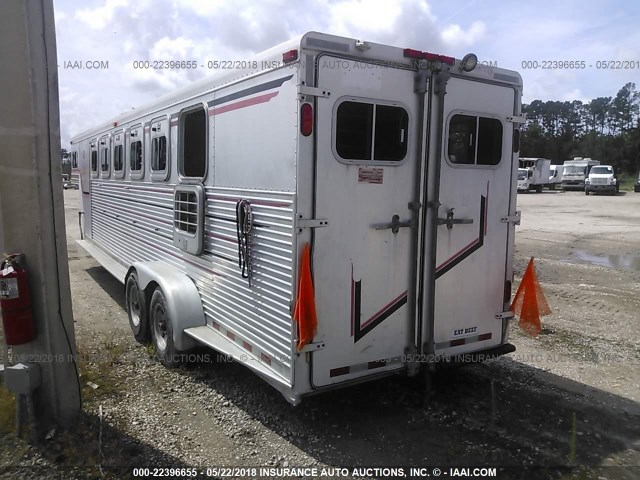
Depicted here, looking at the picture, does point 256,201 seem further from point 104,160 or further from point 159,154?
point 104,160

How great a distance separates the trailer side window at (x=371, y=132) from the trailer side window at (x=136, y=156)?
3.83 m

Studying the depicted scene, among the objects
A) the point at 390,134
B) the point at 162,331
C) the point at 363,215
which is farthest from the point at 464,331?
the point at 162,331

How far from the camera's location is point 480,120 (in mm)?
4328

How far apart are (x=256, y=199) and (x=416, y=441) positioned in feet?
6.96

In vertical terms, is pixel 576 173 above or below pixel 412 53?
below

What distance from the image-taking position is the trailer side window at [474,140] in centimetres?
421

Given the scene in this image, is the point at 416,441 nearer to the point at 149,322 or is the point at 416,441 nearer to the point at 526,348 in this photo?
the point at 526,348

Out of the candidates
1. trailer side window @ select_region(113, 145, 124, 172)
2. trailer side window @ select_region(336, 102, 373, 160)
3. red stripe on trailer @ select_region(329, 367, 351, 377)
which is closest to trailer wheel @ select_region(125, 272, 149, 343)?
trailer side window @ select_region(113, 145, 124, 172)

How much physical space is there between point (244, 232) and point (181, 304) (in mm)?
1262

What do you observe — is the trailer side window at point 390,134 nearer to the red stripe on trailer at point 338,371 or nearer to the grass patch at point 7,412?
the red stripe on trailer at point 338,371

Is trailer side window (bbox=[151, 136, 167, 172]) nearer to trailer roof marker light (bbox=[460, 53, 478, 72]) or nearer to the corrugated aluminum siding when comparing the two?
the corrugated aluminum siding

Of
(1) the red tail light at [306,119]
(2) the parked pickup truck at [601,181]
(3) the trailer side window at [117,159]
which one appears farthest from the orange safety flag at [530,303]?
(2) the parked pickup truck at [601,181]

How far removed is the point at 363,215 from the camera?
3.82m

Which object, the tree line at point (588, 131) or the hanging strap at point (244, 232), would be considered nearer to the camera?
the hanging strap at point (244, 232)
